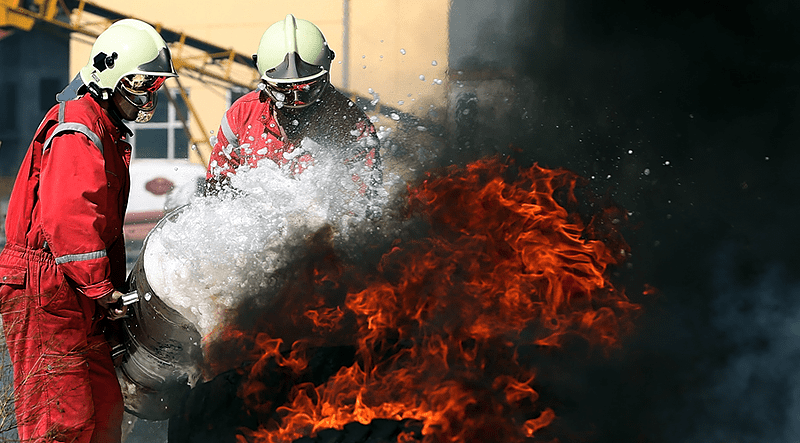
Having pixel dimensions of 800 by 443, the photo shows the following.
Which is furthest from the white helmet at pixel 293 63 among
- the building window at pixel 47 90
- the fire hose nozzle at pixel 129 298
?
the building window at pixel 47 90

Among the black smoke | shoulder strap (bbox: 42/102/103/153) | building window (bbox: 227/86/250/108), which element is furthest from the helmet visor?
building window (bbox: 227/86/250/108)

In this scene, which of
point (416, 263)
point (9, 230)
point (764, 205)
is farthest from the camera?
point (764, 205)

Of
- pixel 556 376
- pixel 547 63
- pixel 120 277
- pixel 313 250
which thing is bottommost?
pixel 556 376

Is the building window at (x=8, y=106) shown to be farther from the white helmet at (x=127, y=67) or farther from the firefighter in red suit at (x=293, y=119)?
the white helmet at (x=127, y=67)

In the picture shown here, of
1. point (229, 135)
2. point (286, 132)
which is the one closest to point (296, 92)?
point (286, 132)

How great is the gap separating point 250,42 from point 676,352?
8.38m

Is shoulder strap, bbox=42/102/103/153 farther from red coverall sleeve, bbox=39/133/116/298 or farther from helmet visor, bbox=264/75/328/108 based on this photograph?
helmet visor, bbox=264/75/328/108

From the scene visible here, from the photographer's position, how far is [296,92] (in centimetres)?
319

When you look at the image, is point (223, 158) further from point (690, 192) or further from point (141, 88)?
point (690, 192)

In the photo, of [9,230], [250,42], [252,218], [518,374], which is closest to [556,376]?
[518,374]

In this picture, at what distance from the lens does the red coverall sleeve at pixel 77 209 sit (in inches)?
93.5

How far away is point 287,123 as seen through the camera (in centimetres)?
337

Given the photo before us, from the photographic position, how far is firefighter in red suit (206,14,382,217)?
3.14m

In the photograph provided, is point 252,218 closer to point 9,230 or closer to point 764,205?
point 9,230
